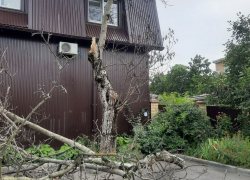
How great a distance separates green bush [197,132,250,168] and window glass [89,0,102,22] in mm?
6330

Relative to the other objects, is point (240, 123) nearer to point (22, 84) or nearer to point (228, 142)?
point (228, 142)

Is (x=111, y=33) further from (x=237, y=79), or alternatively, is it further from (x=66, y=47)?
(x=237, y=79)

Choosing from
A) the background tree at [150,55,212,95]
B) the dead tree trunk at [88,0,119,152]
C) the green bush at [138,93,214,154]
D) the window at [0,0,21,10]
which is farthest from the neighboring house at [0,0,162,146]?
the background tree at [150,55,212,95]

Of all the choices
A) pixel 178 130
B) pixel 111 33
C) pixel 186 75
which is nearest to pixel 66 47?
pixel 111 33

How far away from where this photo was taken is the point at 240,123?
786 centimetres

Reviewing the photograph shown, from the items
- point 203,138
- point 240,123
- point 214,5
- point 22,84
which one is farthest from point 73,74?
point 214,5

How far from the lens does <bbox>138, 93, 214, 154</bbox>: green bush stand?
7420 mm

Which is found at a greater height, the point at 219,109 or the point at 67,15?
the point at 67,15

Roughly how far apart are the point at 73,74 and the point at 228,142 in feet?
18.4

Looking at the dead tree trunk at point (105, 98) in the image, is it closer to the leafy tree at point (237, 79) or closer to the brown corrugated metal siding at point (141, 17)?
the brown corrugated metal siding at point (141, 17)

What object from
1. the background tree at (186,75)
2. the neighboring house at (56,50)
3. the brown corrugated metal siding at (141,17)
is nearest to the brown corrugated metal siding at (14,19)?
the neighboring house at (56,50)

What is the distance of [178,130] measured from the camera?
25.9 ft

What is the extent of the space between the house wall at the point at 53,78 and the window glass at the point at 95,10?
1.40 m

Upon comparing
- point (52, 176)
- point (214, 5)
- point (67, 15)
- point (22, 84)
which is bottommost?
point (52, 176)
